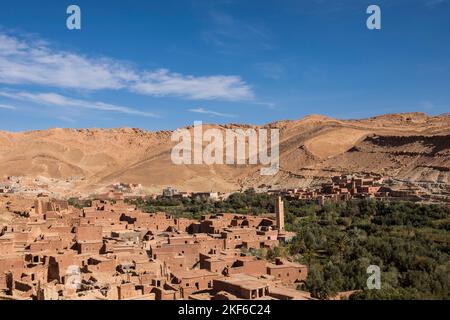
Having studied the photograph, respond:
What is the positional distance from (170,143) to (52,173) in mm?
24592

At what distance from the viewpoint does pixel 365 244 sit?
81.5ft

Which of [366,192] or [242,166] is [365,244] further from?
[242,166]

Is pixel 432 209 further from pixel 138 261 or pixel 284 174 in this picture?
pixel 284 174

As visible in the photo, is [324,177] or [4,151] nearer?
[324,177]

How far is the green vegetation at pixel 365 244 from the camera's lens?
17.7 metres

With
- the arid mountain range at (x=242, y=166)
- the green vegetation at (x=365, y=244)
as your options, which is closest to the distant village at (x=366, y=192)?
the arid mountain range at (x=242, y=166)

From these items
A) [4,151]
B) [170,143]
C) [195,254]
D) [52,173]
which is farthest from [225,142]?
[195,254]

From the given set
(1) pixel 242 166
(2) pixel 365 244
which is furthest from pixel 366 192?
(1) pixel 242 166

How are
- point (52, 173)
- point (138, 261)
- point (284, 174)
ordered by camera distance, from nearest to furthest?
point (138, 261) < point (284, 174) < point (52, 173)

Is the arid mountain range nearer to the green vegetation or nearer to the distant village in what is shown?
the distant village

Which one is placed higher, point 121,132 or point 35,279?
point 121,132

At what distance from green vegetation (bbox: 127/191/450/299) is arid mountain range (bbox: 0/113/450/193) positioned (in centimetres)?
1475

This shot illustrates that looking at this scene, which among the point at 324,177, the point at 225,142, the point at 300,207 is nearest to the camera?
the point at 300,207
